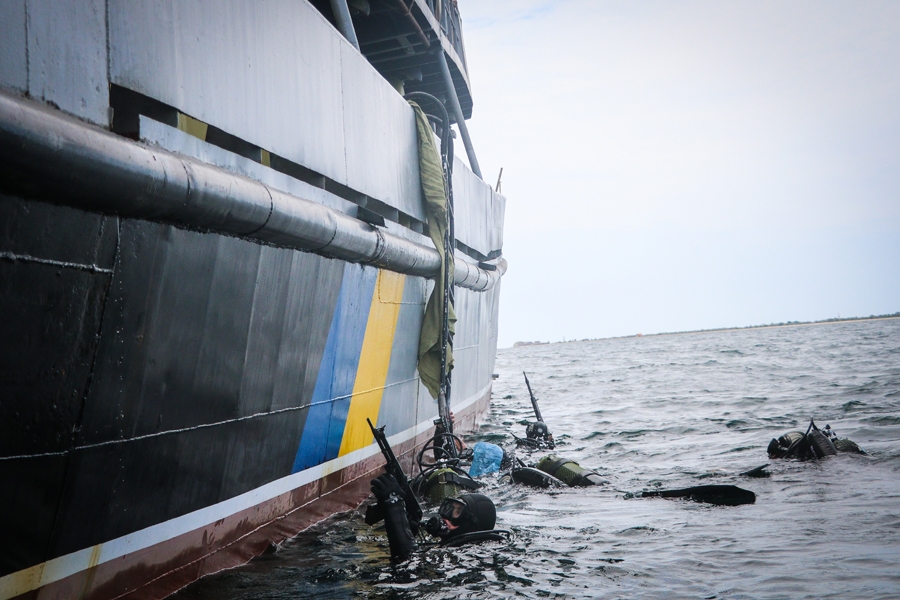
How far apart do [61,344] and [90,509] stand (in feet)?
2.30

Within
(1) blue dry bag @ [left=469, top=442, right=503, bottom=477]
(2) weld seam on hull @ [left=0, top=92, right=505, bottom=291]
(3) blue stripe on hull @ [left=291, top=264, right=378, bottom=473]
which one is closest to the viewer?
(2) weld seam on hull @ [left=0, top=92, right=505, bottom=291]

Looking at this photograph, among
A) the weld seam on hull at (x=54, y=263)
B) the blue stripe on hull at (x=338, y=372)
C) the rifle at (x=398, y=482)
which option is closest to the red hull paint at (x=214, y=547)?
the blue stripe on hull at (x=338, y=372)

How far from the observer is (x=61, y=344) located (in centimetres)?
245

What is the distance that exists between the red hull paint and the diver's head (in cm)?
98

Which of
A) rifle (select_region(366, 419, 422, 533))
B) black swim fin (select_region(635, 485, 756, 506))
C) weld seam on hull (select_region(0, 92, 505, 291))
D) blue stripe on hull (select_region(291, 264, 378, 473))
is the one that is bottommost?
black swim fin (select_region(635, 485, 756, 506))

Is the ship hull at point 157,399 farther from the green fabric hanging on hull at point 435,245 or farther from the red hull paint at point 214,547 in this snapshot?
the green fabric hanging on hull at point 435,245

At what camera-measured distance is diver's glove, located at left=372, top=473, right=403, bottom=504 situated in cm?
379

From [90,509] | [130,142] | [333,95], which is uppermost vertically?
[333,95]

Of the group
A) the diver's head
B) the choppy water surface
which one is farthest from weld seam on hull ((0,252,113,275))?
the diver's head

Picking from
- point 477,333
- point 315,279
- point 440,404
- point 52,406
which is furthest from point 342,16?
point 477,333

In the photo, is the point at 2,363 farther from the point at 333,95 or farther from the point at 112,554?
the point at 333,95

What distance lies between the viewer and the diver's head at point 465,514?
4.17 meters

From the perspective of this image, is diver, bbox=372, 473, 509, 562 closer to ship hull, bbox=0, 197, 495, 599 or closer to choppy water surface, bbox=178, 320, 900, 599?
choppy water surface, bbox=178, 320, 900, 599

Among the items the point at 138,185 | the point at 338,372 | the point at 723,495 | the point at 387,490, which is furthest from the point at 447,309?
the point at 138,185
